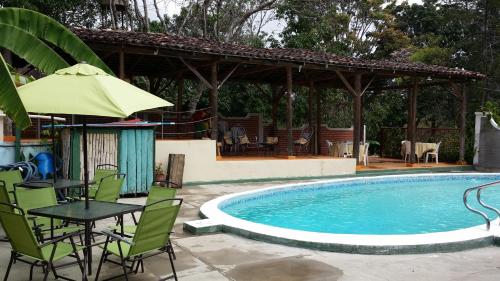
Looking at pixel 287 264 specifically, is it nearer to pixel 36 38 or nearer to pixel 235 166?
pixel 36 38

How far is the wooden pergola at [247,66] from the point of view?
11250 millimetres

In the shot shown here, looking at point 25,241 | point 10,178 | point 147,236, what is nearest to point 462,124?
point 10,178

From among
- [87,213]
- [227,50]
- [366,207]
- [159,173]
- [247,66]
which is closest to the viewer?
[87,213]

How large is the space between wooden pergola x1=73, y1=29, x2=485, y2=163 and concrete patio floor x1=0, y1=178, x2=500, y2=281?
6.58 m

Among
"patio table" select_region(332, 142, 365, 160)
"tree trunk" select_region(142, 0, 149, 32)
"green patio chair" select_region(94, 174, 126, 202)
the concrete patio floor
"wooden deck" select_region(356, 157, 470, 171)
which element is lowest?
the concrete patio floor

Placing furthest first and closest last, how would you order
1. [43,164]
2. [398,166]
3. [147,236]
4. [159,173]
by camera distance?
[398,166]
[159,173]
[43,164]
[147,236]

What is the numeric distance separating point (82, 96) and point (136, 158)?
568 cm

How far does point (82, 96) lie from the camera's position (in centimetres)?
412

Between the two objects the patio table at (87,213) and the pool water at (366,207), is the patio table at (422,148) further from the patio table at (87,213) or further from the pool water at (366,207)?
the patio table at (87,213)

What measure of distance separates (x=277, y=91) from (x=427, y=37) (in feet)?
38.6

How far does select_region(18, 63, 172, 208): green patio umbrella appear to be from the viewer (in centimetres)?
402

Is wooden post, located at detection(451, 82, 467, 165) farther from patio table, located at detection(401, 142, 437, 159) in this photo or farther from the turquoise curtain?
the turquoise curtain

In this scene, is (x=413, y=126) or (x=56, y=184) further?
(x=413, y=126)

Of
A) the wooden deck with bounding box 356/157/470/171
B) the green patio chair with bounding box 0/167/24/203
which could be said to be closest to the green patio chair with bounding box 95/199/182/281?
the green patio chair with bounding box 0/167/24/203
